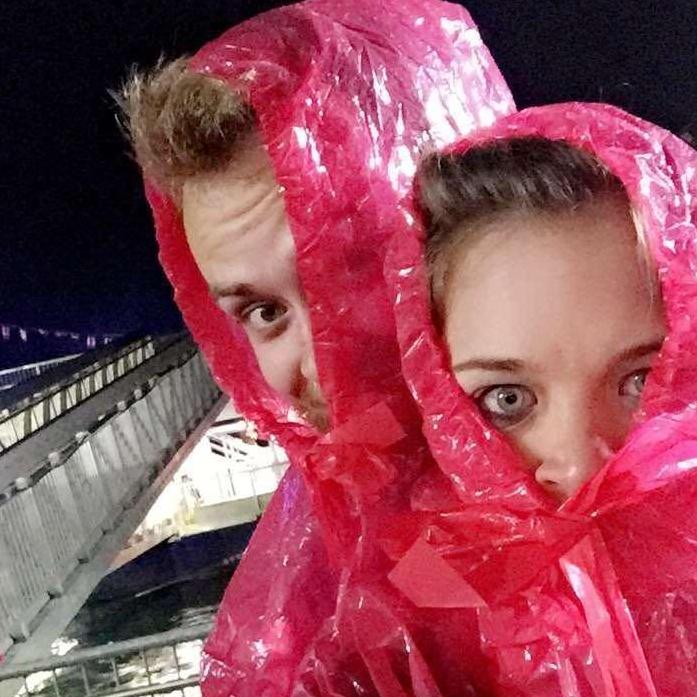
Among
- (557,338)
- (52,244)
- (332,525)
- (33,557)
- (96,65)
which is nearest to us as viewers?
(557,338)

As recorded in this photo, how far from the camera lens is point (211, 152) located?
0.78 metres

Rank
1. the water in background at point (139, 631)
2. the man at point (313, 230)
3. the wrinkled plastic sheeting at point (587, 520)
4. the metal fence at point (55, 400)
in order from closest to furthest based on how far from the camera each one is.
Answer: the wrinkled plastic sheeting at point (587, 520)
the man at point (313, 230)
the water in background at point (139, 631)
the metal fence at point (55, 400)

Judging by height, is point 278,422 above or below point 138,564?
above

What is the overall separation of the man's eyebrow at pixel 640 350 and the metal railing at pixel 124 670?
2.31 feet

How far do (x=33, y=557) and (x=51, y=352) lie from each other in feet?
13.9

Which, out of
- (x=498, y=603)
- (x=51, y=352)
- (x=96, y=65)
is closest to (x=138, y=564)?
(x=96, y=65)

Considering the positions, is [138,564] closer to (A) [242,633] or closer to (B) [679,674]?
(A) [242,633]

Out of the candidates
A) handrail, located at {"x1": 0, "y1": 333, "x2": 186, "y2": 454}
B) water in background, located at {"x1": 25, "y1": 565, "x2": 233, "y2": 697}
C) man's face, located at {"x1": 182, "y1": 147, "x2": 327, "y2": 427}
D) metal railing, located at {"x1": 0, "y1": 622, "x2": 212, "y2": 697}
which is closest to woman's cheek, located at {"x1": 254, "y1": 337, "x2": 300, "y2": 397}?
man's face, located at {"x1": 182, "y1": 147, "x2": 327, "y2": 427}

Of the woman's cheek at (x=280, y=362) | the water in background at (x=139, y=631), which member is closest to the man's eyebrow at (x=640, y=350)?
the woman's cheek at (x=280, y=362)

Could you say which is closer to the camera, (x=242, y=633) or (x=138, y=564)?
(x=242, y=633)

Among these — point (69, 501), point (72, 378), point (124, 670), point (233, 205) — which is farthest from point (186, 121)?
point (72, 378)

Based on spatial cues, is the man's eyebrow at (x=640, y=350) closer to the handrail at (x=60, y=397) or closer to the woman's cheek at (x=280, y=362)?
the woman's cheek at (x=280, y=362)

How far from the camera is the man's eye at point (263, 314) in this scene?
801 mm

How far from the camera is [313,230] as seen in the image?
72cm
